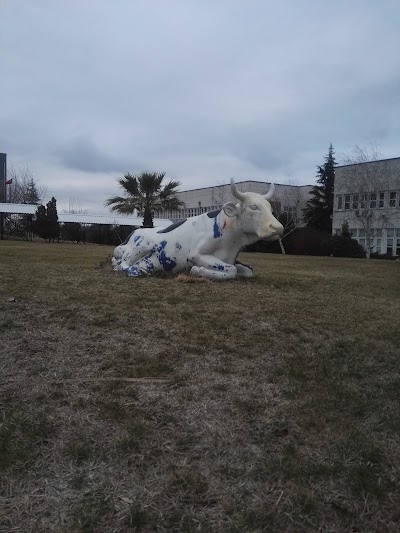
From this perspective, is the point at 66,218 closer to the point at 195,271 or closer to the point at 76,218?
the point at 76,218

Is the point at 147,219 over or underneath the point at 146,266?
over

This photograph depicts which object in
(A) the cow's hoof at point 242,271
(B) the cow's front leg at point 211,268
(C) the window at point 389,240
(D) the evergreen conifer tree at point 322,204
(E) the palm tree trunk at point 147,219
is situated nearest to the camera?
(B) the cow's front leg at point 211,268

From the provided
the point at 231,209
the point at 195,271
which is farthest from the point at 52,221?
the point at 231,209

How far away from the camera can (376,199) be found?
37.3 metres

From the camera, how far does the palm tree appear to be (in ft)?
97.6

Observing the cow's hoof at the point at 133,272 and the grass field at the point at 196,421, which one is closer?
the grass field at the point at 196,421

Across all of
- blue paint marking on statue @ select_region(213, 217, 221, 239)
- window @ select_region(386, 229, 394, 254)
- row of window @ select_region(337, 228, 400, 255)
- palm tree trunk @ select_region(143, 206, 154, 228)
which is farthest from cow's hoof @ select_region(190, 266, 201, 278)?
window @ select_region(386, 229, 394, 254)

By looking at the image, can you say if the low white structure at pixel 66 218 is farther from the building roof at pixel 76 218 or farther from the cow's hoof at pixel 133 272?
the cow's hoof at pixel 133 272

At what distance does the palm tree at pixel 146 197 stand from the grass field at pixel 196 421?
25.1m

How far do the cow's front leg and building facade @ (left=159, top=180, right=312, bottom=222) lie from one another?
32.5 metres

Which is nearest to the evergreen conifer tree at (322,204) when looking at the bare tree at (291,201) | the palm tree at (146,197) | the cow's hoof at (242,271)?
the bare tree at (291,201)

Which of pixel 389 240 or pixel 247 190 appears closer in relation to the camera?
pixel 389 240

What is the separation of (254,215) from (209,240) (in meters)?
0.86

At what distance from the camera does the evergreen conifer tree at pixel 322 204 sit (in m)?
43.6
